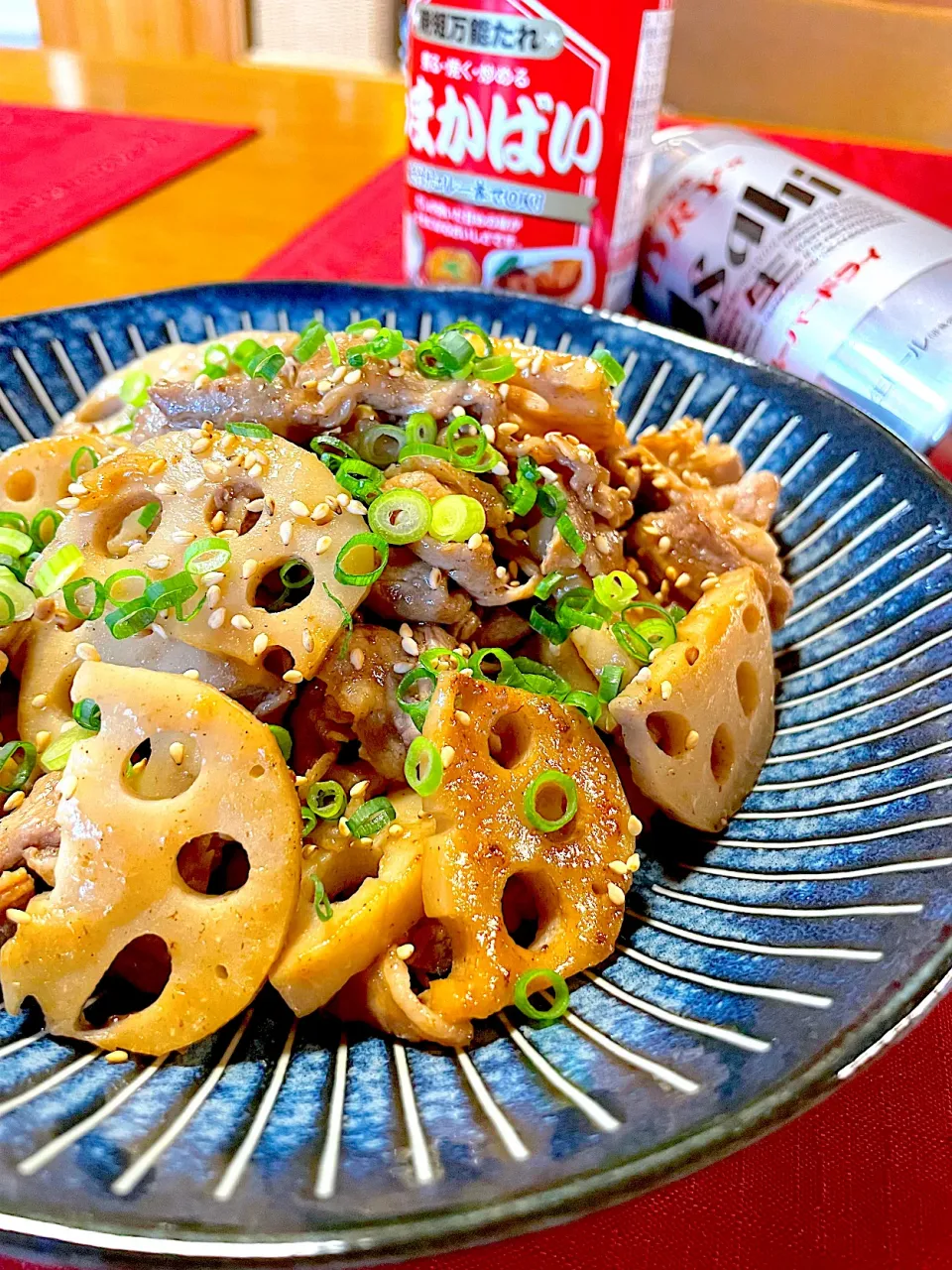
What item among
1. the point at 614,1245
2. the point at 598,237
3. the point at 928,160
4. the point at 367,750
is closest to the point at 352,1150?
the point at 614,1245

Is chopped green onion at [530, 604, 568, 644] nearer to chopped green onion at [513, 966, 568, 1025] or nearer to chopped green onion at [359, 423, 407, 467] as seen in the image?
chopped green onion at [359, 423, 407, 467]

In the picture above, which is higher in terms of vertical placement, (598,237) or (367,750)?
(598,237)

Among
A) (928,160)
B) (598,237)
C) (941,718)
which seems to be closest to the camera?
(941,718)

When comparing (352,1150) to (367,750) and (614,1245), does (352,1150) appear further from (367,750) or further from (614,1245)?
(367,750)

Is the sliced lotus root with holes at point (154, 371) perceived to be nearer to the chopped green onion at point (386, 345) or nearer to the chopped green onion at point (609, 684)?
the chopped green onion at point (386, 345)

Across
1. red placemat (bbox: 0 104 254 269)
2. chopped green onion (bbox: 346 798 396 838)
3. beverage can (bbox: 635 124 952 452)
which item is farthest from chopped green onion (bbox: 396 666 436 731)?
red placemat (bbox: 0 104 254 269)

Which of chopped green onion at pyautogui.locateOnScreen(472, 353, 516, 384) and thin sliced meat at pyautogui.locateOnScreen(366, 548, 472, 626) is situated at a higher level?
chopped green onion at pyautogui.locateOnScreen(472, 353, 516, 384)

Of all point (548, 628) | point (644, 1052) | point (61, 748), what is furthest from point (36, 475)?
point (644, 1052)
